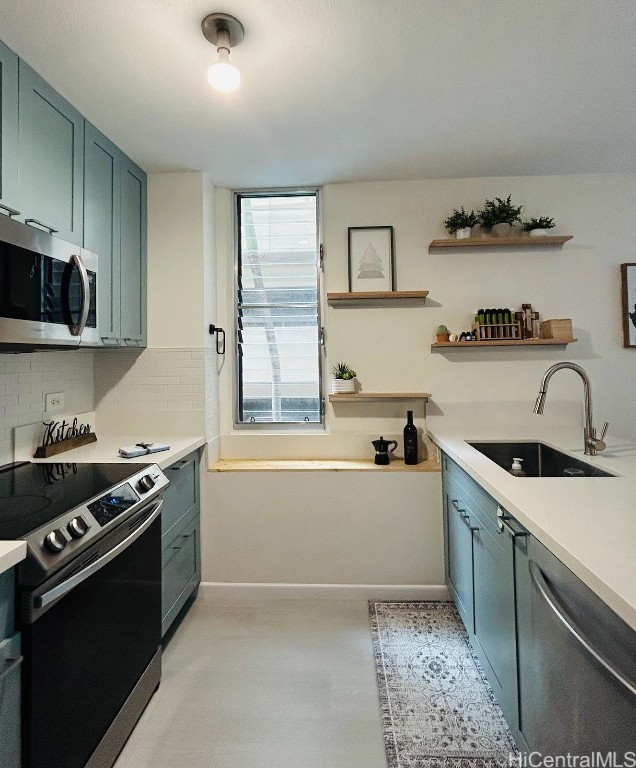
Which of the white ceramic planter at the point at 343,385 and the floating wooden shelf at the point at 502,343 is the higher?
the floating wooden shelf at the point at 502,343

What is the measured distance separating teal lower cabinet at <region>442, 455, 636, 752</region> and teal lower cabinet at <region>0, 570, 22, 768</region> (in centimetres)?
131

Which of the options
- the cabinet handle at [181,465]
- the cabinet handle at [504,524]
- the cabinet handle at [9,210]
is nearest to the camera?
the cabinet handle at [504,524]

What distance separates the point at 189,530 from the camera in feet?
8.01

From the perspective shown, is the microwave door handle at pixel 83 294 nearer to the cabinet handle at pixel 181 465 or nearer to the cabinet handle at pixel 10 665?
the cabinet handle at pixel 181 465

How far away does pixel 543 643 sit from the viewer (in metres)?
1.20

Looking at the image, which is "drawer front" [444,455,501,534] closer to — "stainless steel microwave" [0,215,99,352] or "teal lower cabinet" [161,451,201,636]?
"teal lower cabinet" [161,451,201,636]

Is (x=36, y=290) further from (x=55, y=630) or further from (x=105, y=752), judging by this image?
(x=105, y=752)

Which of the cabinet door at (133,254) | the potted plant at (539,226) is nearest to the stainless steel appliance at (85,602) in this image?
the cabinet door at (133,254)

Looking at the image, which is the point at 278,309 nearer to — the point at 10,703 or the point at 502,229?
the point at 502,229

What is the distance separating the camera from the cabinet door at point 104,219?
207cm

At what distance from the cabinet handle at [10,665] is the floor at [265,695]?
0.74m

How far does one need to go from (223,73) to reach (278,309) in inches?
62.5

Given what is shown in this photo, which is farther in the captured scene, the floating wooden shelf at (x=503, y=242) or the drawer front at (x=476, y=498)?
the floating wooden shelf at (x=503, y=242)

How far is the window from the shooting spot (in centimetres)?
296
